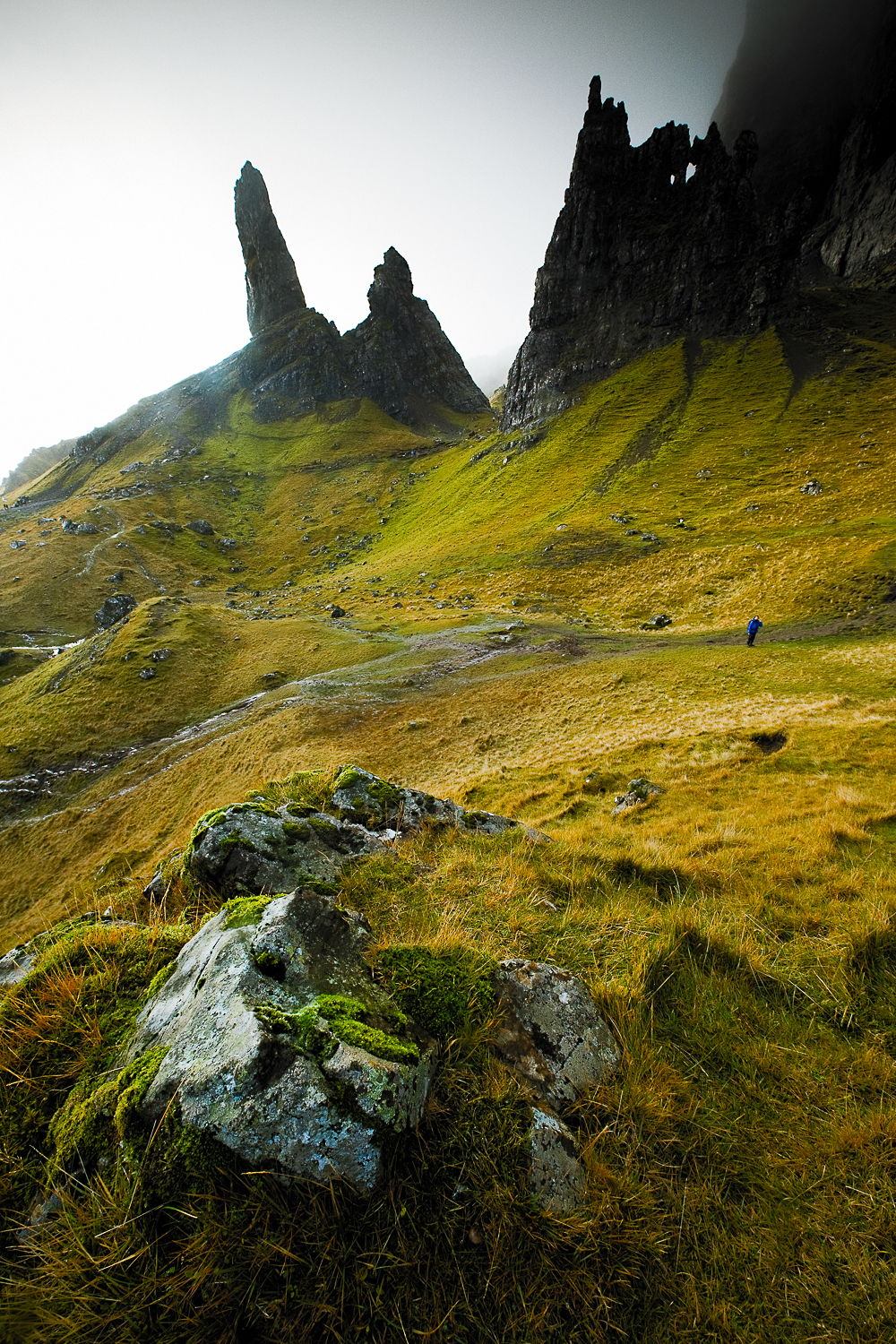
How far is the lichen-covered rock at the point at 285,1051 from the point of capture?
278 cm

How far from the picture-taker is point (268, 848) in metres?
6.45

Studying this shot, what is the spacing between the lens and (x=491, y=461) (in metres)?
101

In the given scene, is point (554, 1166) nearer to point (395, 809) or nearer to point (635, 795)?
point (395, 809)

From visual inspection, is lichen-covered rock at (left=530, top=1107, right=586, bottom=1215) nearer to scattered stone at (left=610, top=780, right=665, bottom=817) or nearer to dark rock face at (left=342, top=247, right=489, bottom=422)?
scattered stone at (left=610, top=780, right=665, bottom=817)

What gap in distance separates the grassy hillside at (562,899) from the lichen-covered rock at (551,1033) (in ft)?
0.65

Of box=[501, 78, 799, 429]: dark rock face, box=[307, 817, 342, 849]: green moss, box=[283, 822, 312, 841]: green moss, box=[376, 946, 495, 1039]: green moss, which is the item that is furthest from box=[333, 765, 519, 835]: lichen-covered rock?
box=[501, 78, 799, 429]: dark rock face

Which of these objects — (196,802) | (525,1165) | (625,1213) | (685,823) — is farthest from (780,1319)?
(196,802)

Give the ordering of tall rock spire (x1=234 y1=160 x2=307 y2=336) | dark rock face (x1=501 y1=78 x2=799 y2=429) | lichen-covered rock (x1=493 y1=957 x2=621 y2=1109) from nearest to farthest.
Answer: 1. lichen-covered rock (x1=493 y1=957 x2=621 y2=1109)
2. dark rock face (x1=501 y1=78 x2=799 y2=429)
3. tall rock spire (x1=234 y1=160 x2=307 y2=336)

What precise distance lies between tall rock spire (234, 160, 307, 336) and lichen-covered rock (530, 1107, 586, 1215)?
9037 inches

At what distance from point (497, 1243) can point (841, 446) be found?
277ft

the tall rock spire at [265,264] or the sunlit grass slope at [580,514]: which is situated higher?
the tall rock spire at [265,264]

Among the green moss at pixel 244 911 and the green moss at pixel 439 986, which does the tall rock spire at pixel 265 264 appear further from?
the green moss at pixel 439 986

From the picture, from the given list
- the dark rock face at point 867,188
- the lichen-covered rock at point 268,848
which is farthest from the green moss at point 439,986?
the dark rock face at point 867,188

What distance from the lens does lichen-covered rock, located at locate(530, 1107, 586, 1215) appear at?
2.90m
